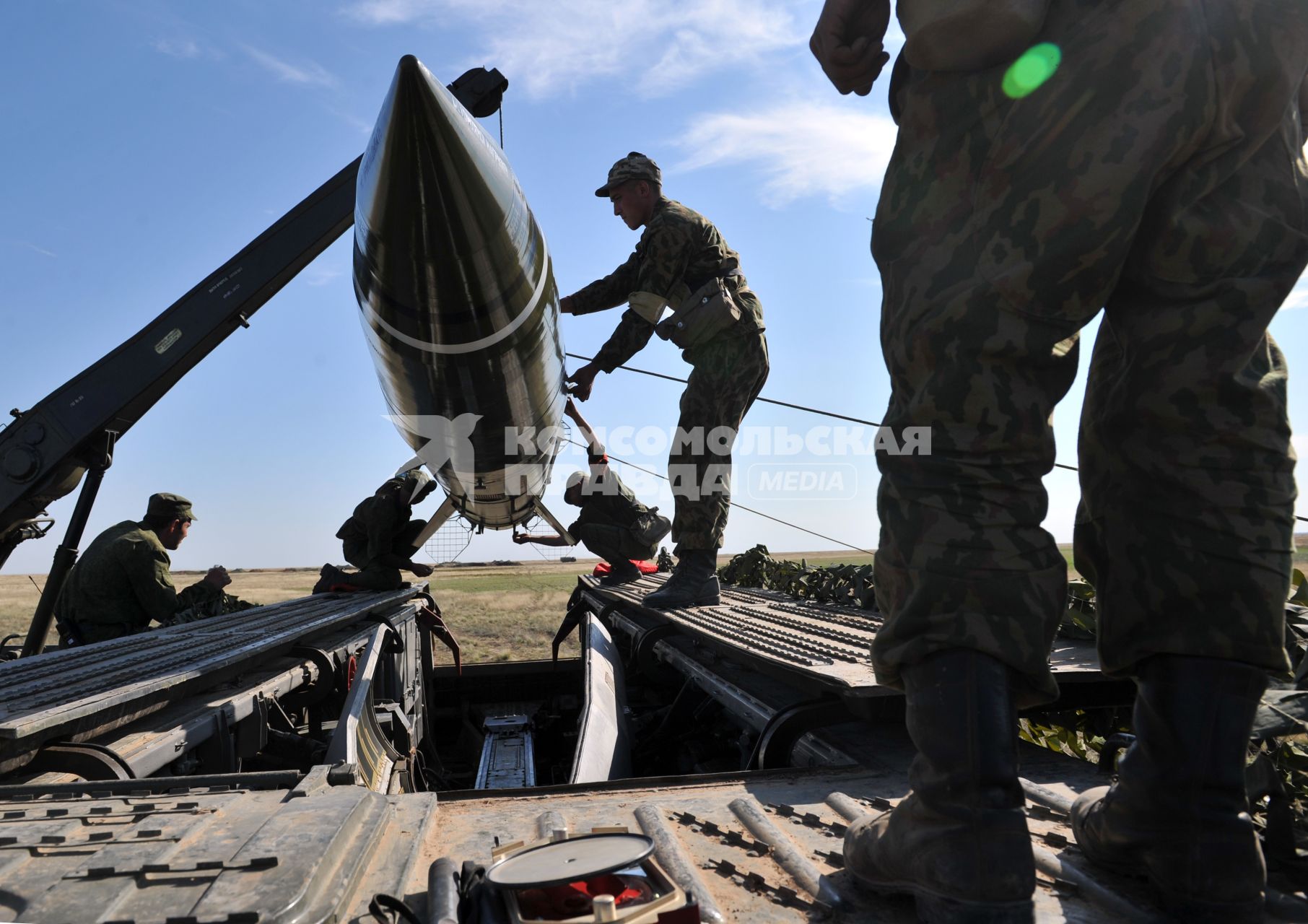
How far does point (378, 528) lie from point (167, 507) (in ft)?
6.03

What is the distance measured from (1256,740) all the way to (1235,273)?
2.18 feet

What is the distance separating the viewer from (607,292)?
4562mm

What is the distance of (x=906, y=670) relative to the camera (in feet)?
3.53

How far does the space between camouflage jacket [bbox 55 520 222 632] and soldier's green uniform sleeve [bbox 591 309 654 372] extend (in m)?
3.62

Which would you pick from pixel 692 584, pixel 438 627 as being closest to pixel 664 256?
pixel 692 584

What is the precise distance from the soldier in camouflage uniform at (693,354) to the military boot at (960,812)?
9.88 ft

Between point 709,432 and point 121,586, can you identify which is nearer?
point 709,432

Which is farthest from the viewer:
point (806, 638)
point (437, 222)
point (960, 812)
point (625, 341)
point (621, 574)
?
point (621, 574)

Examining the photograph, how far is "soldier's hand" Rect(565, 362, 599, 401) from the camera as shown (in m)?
4.54

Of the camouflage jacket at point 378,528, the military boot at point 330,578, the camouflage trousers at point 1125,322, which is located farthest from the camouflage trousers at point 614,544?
the camouflage trousers at point 1125,322

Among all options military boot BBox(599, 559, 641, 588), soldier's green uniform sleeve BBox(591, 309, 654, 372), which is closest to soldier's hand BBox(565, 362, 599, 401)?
soldier's green uniform sleeve BBox(591, 309, 654, 372)

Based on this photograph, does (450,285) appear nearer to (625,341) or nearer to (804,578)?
(625,341)

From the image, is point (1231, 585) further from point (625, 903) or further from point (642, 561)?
point (642, 561)

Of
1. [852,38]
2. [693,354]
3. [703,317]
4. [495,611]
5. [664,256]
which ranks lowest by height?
[495,611]
